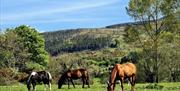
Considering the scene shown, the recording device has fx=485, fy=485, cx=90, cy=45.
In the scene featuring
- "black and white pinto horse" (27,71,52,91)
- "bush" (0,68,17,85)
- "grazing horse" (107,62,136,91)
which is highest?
"grazing horse" (107,62,136,91)

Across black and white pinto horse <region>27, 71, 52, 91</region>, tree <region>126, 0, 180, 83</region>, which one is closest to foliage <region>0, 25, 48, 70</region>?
tree <region>126, 0, 180, 83</region>

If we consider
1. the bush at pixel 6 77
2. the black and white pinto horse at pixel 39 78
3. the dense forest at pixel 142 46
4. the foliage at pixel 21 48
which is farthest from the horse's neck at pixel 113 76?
the foliage at pixel 21 48

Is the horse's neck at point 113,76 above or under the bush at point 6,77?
above

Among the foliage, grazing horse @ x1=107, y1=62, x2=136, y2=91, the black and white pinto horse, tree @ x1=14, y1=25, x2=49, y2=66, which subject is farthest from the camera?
tree @ x1=14, y1=25, x2=49, y2=66

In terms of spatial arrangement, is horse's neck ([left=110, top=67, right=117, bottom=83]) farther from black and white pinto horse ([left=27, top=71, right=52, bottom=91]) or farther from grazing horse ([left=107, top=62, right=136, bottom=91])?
black and white pinto horse ([left=27, top=71, right=52, bottom=91])

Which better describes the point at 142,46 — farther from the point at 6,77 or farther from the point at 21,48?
the point at 21,48

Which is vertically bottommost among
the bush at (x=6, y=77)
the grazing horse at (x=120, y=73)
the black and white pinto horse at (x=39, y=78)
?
the bush at (x=6, y=77)

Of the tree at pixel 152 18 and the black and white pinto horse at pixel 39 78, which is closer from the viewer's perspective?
the black and white pinto horse at pixel 39 78

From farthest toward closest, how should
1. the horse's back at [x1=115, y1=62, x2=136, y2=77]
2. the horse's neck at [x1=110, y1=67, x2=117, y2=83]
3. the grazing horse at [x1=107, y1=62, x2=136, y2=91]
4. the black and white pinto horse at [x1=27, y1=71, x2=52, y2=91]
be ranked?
the black and white pinto horse at [x1=27, y1=71, x2=52, y2=91], the horse's back at [x1=115, y1=62, x2=136, y2=77], the horse's neck at [x1=110, y1=67, x2=117, y2=83], the grazing horse at [x1=107, y1=62, x2=136, y2=91]

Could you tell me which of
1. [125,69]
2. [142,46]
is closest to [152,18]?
[142,46]

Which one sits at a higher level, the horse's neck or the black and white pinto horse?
the horse's neck

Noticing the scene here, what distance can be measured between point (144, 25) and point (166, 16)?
10.4ft

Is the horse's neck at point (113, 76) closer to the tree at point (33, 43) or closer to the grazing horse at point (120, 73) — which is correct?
the grazing horse at point (120, 73)

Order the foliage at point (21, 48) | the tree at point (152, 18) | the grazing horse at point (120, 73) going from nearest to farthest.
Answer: the grazing horse at point (120, 73)
the tree at point (152, 18)
the foliage at point (21, 48)
